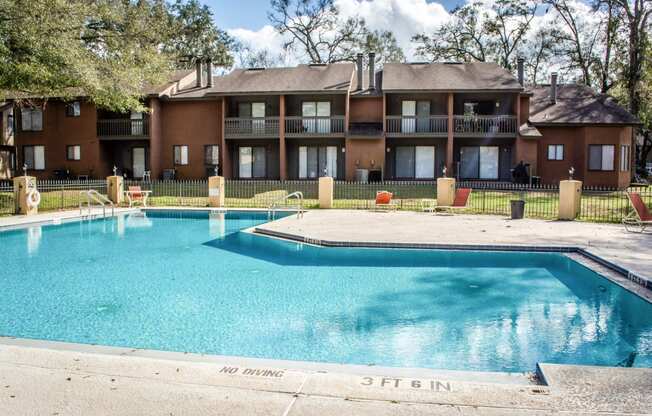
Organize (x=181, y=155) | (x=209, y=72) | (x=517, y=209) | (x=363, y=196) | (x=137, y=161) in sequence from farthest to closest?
(x=137, y=161) → (x=209, y=72) → (x=181, y=155) → (x=363, y=196) → (x=517, y=209)

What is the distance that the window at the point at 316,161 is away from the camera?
30.9m

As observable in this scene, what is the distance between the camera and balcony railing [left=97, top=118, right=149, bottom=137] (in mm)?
31109

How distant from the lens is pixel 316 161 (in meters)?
31.1

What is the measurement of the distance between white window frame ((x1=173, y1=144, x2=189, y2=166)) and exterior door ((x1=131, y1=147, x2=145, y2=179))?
2.14m

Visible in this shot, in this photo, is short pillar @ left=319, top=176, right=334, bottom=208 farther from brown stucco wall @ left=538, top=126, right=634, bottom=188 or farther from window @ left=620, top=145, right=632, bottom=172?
window @ left=620, top=145, right=632, bottom=172

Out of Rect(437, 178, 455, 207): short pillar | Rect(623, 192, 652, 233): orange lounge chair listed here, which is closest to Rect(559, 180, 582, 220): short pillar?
Rect(623, 192, 652, 233): orange lounge chair

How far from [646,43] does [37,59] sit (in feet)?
104

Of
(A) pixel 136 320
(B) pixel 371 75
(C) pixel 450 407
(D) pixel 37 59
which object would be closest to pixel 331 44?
(B) pixel 371 75

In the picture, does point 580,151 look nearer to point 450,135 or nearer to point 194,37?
point 450,135

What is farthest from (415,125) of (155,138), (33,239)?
(33,239)

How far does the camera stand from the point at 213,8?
1758 inches

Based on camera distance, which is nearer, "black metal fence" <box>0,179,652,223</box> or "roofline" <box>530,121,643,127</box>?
"black metal fence" <box>0,179,652,223</box>

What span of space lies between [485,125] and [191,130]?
16.4m

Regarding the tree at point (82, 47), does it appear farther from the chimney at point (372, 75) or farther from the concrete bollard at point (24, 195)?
the chimney at point (372, 75)
